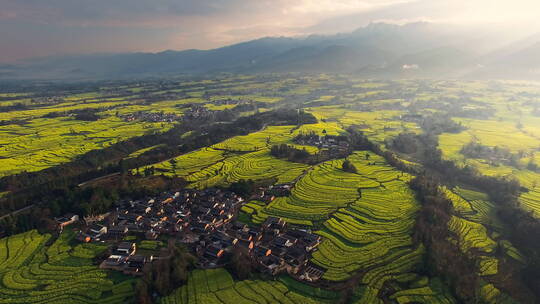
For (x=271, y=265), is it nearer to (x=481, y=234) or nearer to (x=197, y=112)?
(x=481, y=234)

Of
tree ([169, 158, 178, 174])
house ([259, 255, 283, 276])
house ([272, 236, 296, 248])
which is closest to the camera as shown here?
house ([259, 255, 283, 276])

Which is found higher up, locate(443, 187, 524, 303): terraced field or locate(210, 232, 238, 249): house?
locate(210, 232, 238, 249): house

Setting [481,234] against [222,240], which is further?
[481,234]

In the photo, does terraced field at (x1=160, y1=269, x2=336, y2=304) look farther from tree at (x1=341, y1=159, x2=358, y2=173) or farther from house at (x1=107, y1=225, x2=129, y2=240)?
tree at (x1=341, y1=159, x2=358, y2=173)

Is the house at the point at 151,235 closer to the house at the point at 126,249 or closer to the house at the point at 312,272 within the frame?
the house at the point at 126,249

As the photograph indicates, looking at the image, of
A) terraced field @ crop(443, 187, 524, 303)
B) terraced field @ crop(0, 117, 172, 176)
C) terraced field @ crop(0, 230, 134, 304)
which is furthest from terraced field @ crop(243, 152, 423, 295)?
terraced field @ crop(0, 117, 172, 176)

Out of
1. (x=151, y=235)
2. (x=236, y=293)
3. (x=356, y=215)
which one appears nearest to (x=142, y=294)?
(x=236, y=293)
